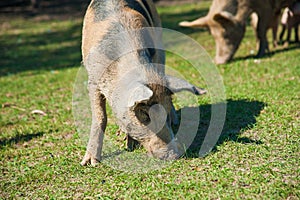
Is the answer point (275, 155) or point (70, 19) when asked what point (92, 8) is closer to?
point (275, 155)

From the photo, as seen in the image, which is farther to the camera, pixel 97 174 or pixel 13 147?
pixel 13 147

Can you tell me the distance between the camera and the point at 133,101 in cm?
462

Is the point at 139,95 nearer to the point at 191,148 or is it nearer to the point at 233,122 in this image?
the point at 191,148

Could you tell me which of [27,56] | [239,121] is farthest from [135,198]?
[27,56]

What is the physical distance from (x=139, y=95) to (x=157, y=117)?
0.47 meters

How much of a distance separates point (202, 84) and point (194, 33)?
5.84m

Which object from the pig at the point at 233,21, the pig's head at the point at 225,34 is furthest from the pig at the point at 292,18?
the pig's head at the point at 225,34

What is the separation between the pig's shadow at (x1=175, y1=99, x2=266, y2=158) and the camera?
583 cm

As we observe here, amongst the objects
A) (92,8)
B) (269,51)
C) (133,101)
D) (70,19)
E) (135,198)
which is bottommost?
(70,19)

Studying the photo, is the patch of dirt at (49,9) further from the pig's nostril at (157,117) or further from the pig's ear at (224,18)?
the pig's nostril at (157,117)

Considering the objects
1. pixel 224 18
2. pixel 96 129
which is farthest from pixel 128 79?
pixel 224 18

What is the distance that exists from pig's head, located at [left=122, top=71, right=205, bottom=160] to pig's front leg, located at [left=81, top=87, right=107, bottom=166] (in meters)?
0.66

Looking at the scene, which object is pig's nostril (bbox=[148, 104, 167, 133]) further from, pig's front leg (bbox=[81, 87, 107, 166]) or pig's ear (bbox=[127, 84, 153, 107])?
pig's front leg (bbox=[81, 87, 107, 166])

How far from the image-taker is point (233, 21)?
990 centimetres
